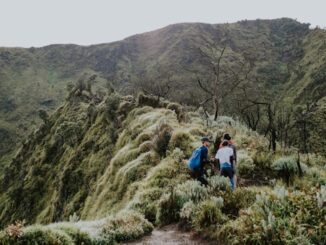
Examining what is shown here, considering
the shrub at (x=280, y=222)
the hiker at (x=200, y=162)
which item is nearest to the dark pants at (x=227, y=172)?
the hiker at (x=200, y=162)

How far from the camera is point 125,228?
1134cm

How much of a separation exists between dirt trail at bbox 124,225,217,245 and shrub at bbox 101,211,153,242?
8.8 inches

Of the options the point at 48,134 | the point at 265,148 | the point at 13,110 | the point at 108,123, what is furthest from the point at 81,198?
the point at 13,110

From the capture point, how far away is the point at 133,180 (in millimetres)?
21031

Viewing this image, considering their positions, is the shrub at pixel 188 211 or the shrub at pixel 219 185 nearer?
the shrub at pixel 188 211

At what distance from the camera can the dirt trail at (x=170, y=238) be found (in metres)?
10.6

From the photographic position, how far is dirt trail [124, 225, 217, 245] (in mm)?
10600

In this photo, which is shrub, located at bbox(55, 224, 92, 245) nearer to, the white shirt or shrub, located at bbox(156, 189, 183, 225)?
shrub, located at bbox(156, 189, 183, 225)

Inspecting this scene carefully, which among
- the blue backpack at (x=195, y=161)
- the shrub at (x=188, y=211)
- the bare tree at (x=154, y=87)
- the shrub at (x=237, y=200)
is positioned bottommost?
the shrub at (x=188, y=211)

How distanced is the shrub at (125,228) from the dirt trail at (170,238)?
0.22 m

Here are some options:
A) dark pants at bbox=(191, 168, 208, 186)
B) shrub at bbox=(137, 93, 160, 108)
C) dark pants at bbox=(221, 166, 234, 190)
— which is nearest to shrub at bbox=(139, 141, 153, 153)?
dark pants at bbox=(191, 168, 208, 186)

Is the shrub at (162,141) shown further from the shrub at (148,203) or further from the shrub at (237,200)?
the shrub at (237,200)

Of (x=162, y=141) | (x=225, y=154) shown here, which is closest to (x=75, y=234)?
(x=225, y=154)

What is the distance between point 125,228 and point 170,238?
117 cm
